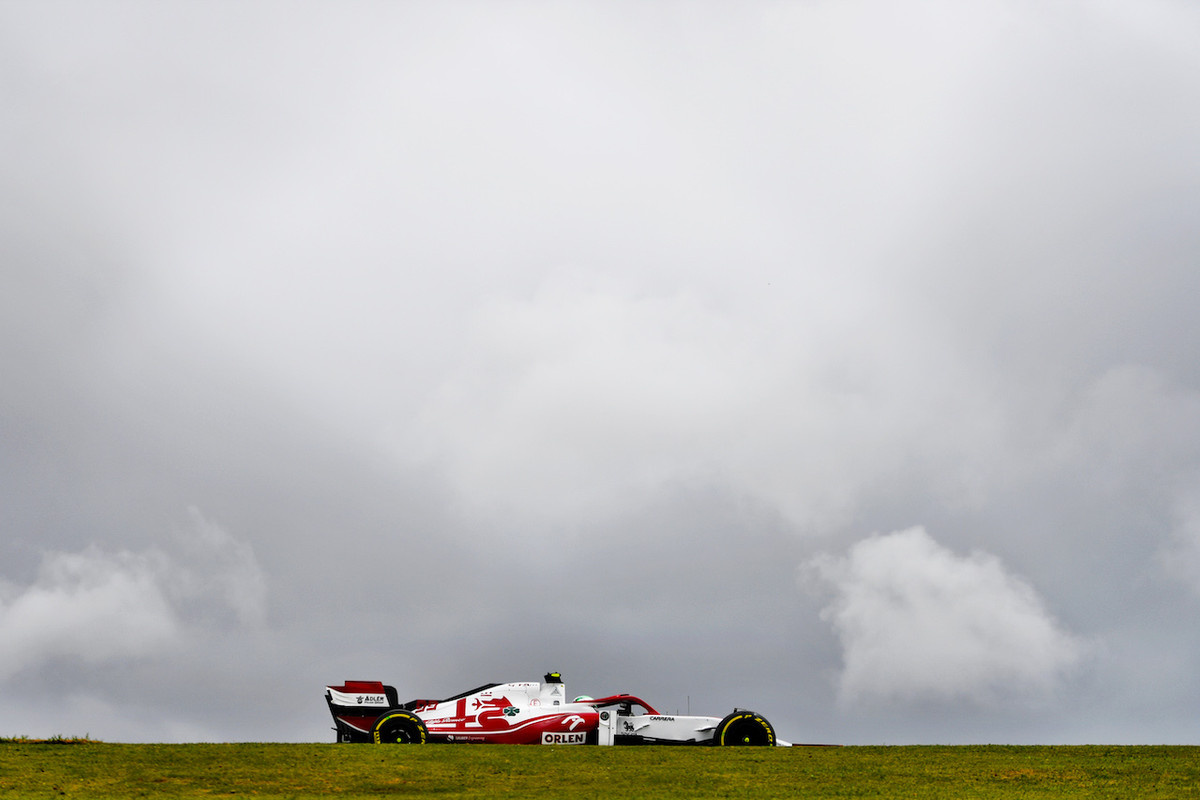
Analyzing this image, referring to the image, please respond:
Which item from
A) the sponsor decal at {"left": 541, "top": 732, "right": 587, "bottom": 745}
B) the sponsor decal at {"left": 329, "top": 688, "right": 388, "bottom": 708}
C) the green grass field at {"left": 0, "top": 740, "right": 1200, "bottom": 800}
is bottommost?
the green grass field at {"left": 0, "top": 740, "right": 1200, "bottom": 800}

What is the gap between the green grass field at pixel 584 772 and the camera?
72.6 ft

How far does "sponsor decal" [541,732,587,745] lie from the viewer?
1233 inches

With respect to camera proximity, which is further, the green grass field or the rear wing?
the rear wing

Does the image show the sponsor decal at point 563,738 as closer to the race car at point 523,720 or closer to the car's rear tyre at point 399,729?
the race car at point 523,720

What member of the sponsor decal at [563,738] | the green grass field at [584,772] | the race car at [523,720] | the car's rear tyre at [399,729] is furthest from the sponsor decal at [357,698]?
the sponsor decal at [563,738]

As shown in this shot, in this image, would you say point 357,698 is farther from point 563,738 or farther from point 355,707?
point 563,738

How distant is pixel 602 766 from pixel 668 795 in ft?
13.0

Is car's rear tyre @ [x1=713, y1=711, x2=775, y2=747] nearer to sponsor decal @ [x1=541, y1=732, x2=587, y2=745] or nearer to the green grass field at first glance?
the green grass field

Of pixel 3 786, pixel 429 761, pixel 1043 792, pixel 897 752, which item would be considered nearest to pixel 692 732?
pixel 897 752

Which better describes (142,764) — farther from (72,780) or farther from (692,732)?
(692,732)

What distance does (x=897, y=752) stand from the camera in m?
27.9

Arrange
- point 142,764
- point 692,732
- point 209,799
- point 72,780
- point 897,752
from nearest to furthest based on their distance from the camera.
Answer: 1. point 209,799
2. point 72,780
3. point 142,764
4. point 897,752
5. point 692,732

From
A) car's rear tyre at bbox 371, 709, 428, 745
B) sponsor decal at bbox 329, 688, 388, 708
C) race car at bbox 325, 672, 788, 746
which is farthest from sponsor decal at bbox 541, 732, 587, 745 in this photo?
sponsor decal at bbox 329, 688, 388, 708

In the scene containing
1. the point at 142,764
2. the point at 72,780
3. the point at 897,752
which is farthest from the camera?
the point at 897,752
